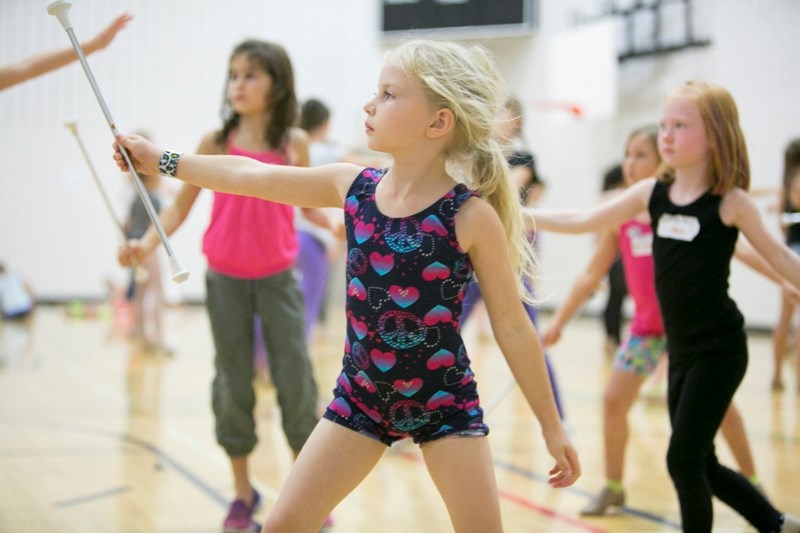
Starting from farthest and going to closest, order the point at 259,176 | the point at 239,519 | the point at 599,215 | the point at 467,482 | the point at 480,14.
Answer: the point at 480,14, the point at 239,519, the point at 599,215, the point at 259,176, the point at 467,482

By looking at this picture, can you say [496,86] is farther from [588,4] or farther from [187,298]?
[187,298]

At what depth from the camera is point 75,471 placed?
366cm

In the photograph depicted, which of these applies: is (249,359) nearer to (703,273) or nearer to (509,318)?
(509,318)

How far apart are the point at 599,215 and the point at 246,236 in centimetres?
117

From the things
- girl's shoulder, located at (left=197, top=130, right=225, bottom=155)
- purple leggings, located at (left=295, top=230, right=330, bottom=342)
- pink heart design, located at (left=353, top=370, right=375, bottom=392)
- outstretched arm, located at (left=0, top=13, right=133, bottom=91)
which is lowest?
purple leggings, located at (left=295, top=230, right=330, bottom=342)

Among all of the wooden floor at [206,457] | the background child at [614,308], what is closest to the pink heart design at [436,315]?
the wooden floor at [206,457]

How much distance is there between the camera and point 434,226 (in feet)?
6.28

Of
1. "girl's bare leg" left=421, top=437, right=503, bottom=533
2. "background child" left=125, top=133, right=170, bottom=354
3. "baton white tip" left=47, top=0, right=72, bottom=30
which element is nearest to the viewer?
"girl's bare leg" left=421, top=437, right=503, bottom=533

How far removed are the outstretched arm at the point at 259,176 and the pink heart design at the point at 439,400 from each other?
1.70 feet

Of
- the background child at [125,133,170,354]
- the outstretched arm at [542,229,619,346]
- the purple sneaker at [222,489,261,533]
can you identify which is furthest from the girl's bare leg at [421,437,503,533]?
the background child at [125,133,170,354]

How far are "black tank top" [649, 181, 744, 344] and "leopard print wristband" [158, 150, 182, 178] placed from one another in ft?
4.93

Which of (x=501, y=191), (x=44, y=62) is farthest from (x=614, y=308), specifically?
(x=501, y=191)

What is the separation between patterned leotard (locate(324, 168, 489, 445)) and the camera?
191cm

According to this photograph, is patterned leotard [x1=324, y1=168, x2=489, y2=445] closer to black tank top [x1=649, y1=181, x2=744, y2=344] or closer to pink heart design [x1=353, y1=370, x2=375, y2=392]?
pink heart design [x1=353, y1=370, x2=375, y2=392]
